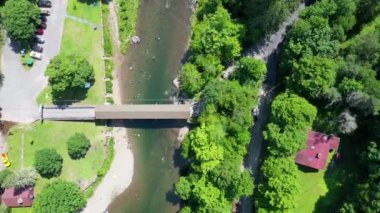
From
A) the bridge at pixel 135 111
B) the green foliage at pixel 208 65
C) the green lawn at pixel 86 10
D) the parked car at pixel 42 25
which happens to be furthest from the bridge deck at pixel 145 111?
the parked car at pixel 42 25

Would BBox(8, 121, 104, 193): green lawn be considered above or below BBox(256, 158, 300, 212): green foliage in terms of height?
above

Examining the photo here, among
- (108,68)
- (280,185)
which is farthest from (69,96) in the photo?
(280,185)

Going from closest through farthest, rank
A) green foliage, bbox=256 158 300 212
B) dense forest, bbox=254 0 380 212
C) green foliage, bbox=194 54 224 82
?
dense forest, bbox=254 0 380 212 → green foliage, bbox=256 158 300 212 → green foliage, bbox=194 54 224 82

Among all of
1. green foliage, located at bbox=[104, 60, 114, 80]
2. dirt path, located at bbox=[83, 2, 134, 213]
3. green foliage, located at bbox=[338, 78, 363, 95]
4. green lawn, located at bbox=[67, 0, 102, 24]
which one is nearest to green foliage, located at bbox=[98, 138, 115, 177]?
dirt path, located at bbox=[83, 2, 134, 213]

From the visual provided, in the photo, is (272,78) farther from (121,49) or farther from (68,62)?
(68,62)

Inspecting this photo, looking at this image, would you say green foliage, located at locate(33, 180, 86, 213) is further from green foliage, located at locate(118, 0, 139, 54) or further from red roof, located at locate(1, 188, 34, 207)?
green foliage, located at locate(118, 0, 139, 54)

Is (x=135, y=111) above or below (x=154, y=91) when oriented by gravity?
below

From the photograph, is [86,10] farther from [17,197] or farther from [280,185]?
[280,185]
